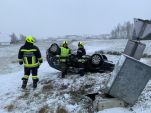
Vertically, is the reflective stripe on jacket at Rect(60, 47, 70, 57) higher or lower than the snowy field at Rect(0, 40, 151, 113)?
higher

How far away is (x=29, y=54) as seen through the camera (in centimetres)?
1089

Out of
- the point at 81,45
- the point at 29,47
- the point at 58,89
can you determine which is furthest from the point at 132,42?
the point at 81,45

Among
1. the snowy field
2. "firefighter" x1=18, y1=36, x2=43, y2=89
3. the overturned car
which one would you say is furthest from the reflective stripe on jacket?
"firefighter" x1=18, y1=36, x2=43, y2=89

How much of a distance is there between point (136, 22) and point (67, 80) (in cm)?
372

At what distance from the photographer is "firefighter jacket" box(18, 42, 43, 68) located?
10.9m

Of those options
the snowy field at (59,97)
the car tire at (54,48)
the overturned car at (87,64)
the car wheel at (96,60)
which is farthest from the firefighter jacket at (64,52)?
the car wheel at (96,60)

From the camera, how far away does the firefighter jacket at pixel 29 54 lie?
35.8 ft

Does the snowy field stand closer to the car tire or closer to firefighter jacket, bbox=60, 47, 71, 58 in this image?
firefighter jacket, bbox=60, 47, 71, 58

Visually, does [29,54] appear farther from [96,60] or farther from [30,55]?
[96,60]

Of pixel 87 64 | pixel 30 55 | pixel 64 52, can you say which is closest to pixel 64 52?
pixel 64 52

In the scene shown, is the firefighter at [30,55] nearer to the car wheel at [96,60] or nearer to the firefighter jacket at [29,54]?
the firefighter jacket at [29,54]

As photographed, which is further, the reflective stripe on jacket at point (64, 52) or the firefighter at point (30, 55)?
the reflective stripe on jacket at point (64, 52)

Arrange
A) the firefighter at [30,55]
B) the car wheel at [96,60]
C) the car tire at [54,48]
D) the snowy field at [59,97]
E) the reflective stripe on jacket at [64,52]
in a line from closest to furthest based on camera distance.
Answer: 1. the snowy field at [59,97]
2. the firefighter at [30,55]
3. the car wheel at [96,60]
4. the reflective stripe on jacket at [64,52]
5. the car tire at [54,48]

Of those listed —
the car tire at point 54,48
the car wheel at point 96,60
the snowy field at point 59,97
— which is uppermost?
the car tire at point 54,48
